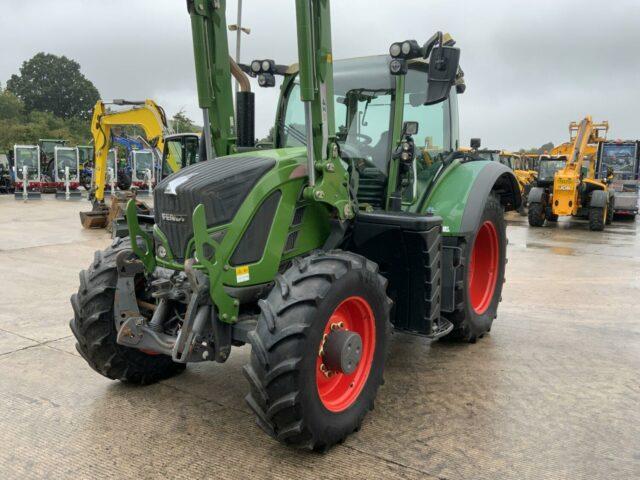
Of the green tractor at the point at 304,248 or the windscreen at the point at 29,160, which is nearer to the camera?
the green tractor at the point at 304,248

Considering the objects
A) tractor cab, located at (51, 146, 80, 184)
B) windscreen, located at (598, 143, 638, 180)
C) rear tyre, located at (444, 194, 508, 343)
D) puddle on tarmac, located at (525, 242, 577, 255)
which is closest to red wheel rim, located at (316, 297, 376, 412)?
rear tyre, located at (444, 194, 508, 343)

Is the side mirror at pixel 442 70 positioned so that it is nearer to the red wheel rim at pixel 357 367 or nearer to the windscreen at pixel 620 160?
the red wheel rim at pixel 357 367

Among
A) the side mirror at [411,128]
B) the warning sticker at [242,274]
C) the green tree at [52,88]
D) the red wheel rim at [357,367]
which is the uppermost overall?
the green tree at [52,88]

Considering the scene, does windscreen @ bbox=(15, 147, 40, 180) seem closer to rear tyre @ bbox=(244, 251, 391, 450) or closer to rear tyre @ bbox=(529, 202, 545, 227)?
rear tyre @ bbox=(529, 202, 545, 227)

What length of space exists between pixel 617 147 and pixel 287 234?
16391mm

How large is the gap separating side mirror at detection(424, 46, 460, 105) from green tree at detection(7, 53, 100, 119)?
7906cm

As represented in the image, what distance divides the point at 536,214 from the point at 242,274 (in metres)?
12.8

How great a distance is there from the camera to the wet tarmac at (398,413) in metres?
2.81

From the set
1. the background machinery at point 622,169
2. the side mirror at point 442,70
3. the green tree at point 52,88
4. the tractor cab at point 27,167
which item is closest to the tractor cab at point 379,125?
the side mirror at point 442,70

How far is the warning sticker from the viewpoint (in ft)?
9.82

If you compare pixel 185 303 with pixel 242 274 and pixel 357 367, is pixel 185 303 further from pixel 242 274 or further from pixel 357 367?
pixel 357 367

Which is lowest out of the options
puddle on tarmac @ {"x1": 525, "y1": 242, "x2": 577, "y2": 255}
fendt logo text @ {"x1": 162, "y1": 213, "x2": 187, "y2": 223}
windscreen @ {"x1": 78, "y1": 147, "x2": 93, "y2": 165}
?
puddle on tarmac @ {"x1": 525, "y1": 242, "x2": 577, "y2": 255}

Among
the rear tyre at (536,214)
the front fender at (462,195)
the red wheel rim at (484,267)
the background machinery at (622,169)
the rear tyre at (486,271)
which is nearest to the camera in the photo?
the front fender at (462,195)

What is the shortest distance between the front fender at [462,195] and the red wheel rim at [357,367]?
→ 1.27 meters
